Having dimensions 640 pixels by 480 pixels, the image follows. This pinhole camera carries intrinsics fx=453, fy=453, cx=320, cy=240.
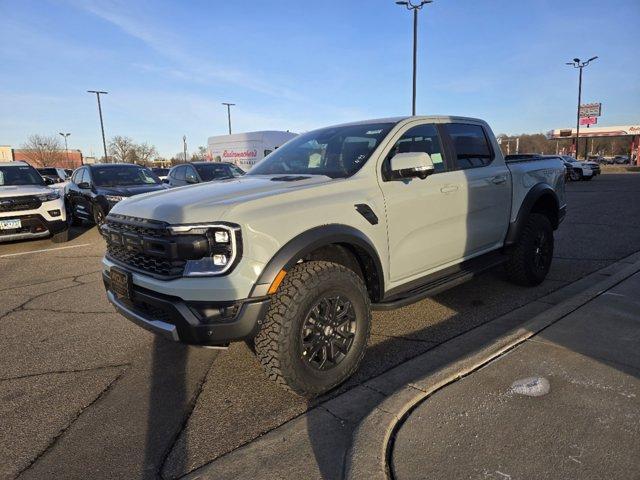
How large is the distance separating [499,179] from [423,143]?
41.6 inches

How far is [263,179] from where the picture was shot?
3541mm

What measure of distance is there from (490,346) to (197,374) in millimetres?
2125

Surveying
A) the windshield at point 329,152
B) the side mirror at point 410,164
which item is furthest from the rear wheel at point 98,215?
the side mirror at point 410,164

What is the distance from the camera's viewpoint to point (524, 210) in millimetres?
4824

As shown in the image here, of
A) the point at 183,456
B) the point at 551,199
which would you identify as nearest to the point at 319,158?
the point at 183,456

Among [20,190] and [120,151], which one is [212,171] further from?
[120,151]

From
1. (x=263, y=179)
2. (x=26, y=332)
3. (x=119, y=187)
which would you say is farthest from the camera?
(x=119, y=187)

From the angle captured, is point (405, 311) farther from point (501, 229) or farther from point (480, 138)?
point (480, 138)


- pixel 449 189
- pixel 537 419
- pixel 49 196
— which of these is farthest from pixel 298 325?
pixel 49 196

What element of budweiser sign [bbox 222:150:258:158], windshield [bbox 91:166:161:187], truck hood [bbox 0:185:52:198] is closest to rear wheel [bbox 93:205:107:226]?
windshield [bbox 91:166:161:187]

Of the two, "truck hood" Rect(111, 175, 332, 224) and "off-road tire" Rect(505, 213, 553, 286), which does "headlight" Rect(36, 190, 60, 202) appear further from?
"off-road tire" Rect(505, 213, 553, 286)

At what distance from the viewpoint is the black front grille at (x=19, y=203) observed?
7965 mm

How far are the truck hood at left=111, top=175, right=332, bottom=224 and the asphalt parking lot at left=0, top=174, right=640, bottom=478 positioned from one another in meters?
1.21

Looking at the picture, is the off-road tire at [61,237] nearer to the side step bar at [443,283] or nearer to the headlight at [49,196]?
the headlight at [49,196]
